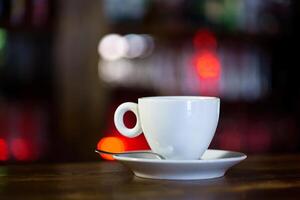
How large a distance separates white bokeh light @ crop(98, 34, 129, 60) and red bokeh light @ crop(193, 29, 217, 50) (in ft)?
0.93

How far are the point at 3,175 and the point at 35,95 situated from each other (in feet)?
4.09

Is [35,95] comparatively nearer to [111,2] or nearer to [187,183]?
[111,2]

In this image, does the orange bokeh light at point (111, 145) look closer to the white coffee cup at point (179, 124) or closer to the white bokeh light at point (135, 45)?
the white bokeh light at point (135, 45)

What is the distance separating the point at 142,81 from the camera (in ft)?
7.44

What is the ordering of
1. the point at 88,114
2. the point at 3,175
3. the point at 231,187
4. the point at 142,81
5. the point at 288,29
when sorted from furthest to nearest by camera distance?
the point at 288,29 → the point at 142,81 → the point at 88,114 → the point at 3,175 → the point at 231,187

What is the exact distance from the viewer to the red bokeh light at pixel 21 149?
2100 mm

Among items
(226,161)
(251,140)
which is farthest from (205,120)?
(251,140)

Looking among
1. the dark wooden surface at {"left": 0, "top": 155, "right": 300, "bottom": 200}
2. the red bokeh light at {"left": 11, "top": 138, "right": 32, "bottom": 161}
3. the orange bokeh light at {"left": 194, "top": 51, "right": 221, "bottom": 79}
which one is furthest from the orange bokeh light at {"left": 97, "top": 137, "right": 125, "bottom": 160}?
the dark wooden surface at {"left": 0, "top": 155, "right": 300, "bottom": 200}

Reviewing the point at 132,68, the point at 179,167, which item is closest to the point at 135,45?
the point at 132,68

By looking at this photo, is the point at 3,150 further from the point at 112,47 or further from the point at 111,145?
A: the point at 112,47

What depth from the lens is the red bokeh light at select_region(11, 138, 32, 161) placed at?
2100 mm

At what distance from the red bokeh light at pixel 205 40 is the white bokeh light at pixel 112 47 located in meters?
0.28

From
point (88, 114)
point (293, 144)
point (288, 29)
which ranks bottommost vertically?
point (293, 144)

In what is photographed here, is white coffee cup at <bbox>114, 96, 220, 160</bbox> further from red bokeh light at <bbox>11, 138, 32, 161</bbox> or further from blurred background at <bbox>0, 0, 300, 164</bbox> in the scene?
red bokeh light at <bbox>11, 138, 32, 161</bbox>
